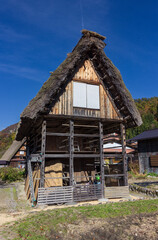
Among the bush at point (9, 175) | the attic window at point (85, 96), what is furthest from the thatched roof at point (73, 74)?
the bush at point (9, 175)

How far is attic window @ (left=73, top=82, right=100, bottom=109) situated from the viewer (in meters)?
12.6

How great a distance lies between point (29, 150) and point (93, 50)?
35.9 feet

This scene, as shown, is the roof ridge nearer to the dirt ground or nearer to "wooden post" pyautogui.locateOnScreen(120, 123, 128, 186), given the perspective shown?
"wooden post" pyautogui.locateOnScreen(120, 123, 128, 186)

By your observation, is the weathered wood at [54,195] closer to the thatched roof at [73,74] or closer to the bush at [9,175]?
the thatched roof at [73,74]

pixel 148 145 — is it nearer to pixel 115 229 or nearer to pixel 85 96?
pixel 85 96

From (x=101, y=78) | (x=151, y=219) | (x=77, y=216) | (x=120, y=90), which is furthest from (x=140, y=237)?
(x=101, y=78)

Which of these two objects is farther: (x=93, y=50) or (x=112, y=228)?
(x=93, y=50)

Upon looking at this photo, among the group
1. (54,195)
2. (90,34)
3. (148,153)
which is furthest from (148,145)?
(54,195)

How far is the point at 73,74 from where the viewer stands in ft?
41.9

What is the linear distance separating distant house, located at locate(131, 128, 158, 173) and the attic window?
56.2 feet

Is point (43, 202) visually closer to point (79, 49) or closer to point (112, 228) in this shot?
point (112, 228)

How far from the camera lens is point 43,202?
393 inches

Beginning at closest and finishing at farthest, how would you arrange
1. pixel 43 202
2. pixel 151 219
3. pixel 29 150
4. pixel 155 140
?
pixel 151 219, pixel 43 202, pixel 29 150, pixel 155 140

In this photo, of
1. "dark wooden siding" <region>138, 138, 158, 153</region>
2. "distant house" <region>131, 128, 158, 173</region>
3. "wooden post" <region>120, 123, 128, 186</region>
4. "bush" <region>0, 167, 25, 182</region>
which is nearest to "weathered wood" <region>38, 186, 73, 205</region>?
"wooden post" <region>120, 123, 128, 186</region>
